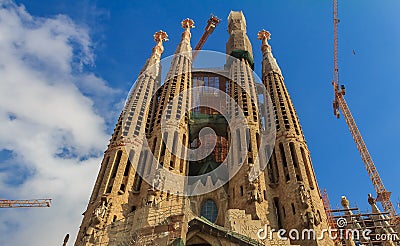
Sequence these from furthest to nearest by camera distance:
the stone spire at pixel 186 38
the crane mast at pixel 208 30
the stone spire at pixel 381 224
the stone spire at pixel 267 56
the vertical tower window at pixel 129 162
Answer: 1. the crane mast at pixel 208 30
2. the stone spire at pixel 186 38
3. the stone spire at pixel 267 56
4. the stone spire at pixel 381 224
5. the vertical tower window at pixel 129 162

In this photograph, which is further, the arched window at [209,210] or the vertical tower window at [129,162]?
the vertical tower window at [129,162]

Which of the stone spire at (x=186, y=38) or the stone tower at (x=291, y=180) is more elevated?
the stone spire at (x=186, y=38)

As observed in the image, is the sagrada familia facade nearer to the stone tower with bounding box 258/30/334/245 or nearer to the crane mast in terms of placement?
the stone tower with bounding box 258/30/334/245

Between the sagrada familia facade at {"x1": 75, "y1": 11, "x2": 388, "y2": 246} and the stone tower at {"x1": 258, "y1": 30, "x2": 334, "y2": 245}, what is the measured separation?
0.10 meters

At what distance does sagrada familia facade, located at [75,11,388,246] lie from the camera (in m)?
26.2

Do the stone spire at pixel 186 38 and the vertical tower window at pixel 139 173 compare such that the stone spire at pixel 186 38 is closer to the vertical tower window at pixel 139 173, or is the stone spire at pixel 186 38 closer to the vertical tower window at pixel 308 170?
the vertical tower window at pixel 139 173

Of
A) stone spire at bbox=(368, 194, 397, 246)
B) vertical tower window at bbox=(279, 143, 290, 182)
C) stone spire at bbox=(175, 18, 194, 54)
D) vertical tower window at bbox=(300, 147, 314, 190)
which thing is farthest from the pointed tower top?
stone spire at bbox=(368, 194, 397, 246)

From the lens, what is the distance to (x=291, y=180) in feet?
111

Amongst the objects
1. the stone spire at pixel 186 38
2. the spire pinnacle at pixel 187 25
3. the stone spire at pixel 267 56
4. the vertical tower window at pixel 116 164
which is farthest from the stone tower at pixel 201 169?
the spire pinnacle at pixel 187 25

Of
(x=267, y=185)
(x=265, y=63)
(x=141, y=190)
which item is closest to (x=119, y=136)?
(x=141, y=190)

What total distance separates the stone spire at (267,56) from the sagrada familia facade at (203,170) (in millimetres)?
305

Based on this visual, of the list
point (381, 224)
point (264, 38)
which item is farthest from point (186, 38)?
point (381, 224)

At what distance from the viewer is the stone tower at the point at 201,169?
26.2 metres

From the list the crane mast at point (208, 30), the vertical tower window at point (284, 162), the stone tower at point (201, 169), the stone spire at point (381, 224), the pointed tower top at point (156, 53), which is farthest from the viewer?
the crane mast at point (208, 30)
